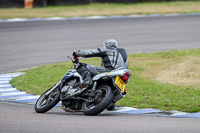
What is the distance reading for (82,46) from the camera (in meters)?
19.2

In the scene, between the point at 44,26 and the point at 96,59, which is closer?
the point at 96,59

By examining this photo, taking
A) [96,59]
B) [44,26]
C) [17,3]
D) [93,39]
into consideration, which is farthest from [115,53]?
[17,3]

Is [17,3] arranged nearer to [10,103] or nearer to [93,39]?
[93,39]

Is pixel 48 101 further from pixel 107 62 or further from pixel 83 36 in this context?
pixel 83 36

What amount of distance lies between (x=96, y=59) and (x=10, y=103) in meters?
6.78

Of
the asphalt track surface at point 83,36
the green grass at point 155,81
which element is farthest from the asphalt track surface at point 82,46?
the green grass at point 155,81

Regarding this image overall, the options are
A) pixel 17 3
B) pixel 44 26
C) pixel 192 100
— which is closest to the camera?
pixel 192 100

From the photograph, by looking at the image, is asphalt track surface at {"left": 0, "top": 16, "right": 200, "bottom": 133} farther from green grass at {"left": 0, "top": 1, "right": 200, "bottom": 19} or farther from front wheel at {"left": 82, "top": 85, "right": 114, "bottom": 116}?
green grass at {"left": 0, "top": 1, "right": 200, "bottom": 19}

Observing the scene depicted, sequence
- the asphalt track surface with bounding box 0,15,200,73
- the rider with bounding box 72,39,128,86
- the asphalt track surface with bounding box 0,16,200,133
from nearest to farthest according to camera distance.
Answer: the asphalt track surface with bounding box 0,16,200,133 → the rider with bounding box 72,39,128,86 → the asphalt track surface with bounding box 0,15,200,73

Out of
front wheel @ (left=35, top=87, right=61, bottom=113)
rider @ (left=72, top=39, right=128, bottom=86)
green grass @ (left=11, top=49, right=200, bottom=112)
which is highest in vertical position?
rider @ (left=72, top=39, right=128, bottom=86)

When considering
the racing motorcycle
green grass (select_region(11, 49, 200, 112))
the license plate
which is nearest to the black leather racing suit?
the racing motorcycle

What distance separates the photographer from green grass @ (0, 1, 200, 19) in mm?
27094

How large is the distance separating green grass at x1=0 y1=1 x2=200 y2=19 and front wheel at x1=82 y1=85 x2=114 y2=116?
61.5 feet

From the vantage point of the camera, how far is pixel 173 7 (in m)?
30.6
